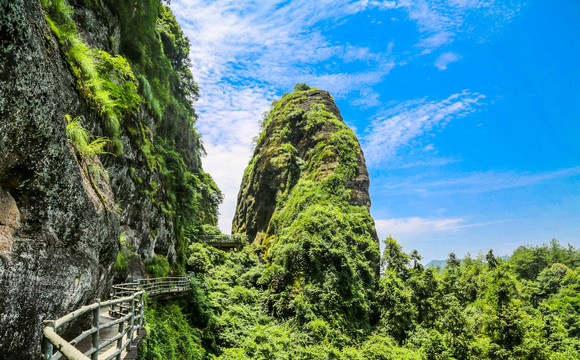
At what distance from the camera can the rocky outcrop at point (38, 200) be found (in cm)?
419

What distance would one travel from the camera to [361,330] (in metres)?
23.9

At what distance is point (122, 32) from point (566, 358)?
3752 centimetres

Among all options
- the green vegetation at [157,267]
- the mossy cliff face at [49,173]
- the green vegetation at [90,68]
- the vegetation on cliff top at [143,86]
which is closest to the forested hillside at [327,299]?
the green vegetation at [157,267]

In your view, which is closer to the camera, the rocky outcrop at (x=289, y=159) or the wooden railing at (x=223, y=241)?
the wooden railing at (x=223, y=241)

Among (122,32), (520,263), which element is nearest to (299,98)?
(122,32)

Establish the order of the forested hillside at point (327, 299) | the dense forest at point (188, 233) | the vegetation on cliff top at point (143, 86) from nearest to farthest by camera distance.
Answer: the dense forest at point (188, 233), the vegetation on cliff top at point (143, 86), the forested hillside at point (327, 299)

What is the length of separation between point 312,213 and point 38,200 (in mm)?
26256

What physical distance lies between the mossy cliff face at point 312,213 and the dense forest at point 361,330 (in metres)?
1.50

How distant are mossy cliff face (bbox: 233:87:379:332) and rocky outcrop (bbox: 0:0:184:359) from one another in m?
19.6

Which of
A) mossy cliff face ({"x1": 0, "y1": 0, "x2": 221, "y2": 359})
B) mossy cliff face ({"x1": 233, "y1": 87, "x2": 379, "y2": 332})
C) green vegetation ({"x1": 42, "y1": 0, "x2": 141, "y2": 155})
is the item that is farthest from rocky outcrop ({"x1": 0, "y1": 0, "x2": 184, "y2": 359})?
mossy cliff face ({"x1": 233, "y1": 87, "x2": 379, "y2": 332})

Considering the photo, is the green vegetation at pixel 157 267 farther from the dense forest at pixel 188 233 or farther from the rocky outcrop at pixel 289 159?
the rocky outcrop at pixel 289 159

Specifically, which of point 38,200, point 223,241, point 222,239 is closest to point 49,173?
point 38,200

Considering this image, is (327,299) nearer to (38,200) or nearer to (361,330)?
(361,330)

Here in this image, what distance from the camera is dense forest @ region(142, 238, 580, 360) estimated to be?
16.4 meters
